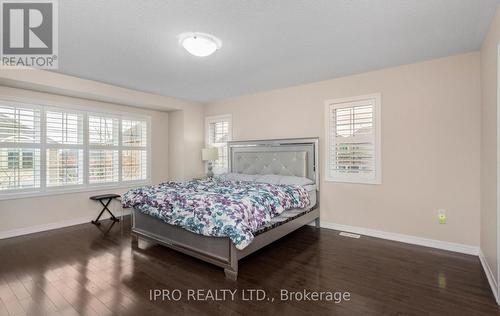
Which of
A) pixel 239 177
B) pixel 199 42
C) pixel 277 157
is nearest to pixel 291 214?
pixel 277 157

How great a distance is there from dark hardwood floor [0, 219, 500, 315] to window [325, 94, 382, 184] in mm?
1000

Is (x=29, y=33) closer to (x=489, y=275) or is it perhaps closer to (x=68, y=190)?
(x=68, y=190)

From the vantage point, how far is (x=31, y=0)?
2.09 meters

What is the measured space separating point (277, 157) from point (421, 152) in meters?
2.19

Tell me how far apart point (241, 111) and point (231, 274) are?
353cm

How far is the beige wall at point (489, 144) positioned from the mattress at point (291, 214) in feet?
6.58

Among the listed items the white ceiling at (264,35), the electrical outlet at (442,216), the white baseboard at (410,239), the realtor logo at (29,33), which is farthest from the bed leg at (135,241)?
the electrical outlet at (442,216)

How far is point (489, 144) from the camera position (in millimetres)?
2453

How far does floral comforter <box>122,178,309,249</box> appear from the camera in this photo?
2479 millimetres

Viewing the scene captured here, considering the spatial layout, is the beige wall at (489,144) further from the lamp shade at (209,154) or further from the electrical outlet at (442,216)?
the lamp shade at (209,154)

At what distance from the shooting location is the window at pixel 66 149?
3.79m

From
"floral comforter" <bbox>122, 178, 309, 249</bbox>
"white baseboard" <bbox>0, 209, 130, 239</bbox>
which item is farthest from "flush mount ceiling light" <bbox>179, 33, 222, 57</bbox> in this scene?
"white baseboard" <bbox>0, 209, 130, 239</bbox>

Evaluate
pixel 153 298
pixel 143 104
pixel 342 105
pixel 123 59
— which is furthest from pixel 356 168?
pixel 143 104

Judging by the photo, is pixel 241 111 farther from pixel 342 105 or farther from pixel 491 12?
pixel 491 12
